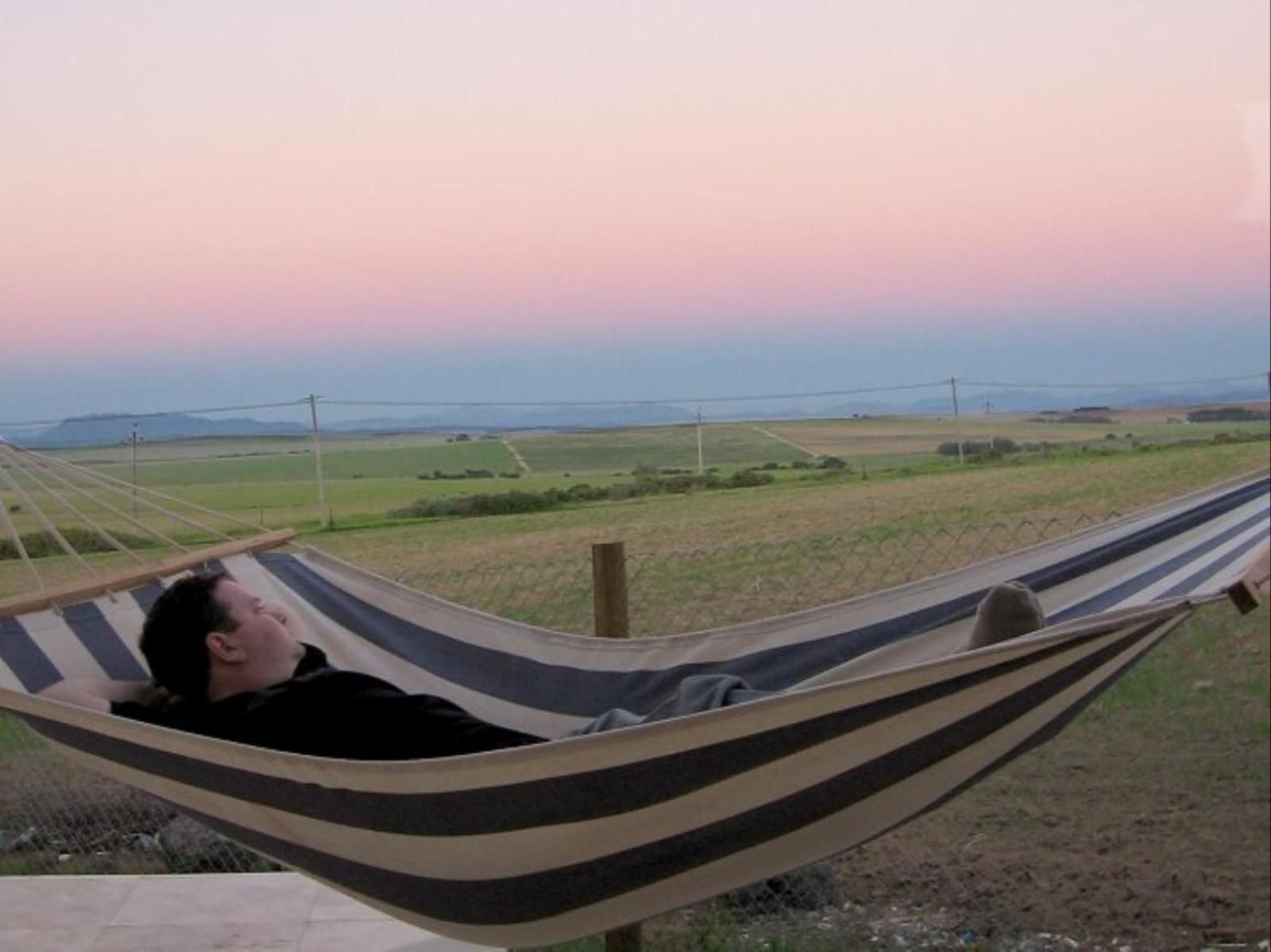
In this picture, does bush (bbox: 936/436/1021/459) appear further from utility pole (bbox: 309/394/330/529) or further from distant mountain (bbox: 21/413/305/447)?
distant mountain (bbox: 21/413/305/447)

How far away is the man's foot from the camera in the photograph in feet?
6.69

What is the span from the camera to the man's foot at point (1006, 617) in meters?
2.04

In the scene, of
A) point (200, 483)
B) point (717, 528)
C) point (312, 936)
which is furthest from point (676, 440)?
point (312, 936)

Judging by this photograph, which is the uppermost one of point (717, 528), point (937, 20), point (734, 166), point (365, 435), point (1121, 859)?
point (937, 20)

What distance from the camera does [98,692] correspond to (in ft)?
7.20

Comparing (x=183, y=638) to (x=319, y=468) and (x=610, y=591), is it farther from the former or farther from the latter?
(x=319, y=468)

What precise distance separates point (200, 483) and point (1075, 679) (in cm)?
377

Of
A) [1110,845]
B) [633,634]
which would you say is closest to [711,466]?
[633,634]

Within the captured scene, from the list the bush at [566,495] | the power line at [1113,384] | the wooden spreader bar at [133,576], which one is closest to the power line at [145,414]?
the bush at [566,495]

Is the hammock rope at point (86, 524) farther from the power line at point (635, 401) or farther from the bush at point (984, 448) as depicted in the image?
the bush at point (984, 448)

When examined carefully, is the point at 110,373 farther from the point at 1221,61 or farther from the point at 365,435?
the point at 1221,61

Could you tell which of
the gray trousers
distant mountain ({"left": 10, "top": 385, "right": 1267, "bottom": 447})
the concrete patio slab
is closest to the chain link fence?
the concrete patio slab

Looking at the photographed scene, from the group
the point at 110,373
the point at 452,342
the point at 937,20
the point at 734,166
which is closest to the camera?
the point at 110,373

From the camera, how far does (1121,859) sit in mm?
3627
